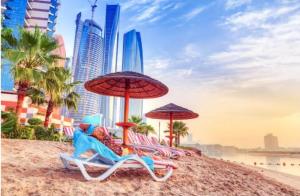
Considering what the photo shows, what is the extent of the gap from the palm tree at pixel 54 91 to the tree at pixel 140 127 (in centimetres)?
1466

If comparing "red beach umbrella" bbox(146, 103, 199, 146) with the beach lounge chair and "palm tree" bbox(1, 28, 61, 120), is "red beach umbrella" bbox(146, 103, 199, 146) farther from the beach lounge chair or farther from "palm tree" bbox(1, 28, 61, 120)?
the beach lounge chair

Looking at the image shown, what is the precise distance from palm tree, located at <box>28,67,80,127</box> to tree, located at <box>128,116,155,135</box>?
14.7 metres

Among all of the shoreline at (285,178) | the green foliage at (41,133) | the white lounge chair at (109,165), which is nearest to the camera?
the white lounge chair at (109,165)

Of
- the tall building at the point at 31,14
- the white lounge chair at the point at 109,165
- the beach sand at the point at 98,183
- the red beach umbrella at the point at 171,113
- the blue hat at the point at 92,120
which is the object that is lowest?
the beach sand at the point at 98,183

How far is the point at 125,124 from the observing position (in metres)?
6.74

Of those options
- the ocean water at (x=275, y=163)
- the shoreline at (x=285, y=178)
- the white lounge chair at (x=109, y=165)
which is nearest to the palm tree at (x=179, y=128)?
the ocean water at (x=275, y=163)

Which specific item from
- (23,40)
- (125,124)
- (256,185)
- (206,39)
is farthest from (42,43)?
(256,185)

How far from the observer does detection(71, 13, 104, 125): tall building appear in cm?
17238

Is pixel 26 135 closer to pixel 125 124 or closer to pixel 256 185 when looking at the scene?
pixel 125 124

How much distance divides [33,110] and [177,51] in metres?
15.9

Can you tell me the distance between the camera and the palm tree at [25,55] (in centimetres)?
991

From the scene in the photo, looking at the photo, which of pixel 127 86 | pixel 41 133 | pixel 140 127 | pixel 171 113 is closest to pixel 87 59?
pixel 140 127

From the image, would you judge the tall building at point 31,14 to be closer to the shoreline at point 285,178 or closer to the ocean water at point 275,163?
the ocean water at point 275,163

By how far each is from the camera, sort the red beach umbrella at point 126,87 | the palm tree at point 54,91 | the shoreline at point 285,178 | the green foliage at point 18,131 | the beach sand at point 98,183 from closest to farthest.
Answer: the beach sand at point 98,183 < the red beach umbrella at point 126,87 < the green foliage at point 18,131 < the palm tree at point 54,91 < the shoreline at point 285,178
